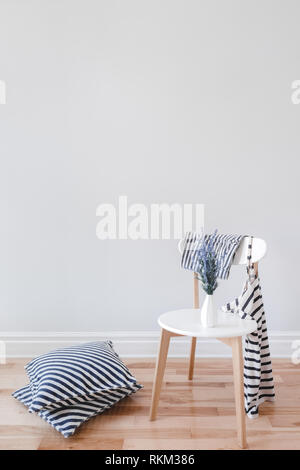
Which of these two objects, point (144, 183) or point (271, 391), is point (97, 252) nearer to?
point (144, 183)

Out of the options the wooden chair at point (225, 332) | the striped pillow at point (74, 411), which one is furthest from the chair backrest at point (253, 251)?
the striped pillow at point (74, 411)

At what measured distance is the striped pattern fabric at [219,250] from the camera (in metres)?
1.87

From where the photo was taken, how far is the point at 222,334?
1.51m

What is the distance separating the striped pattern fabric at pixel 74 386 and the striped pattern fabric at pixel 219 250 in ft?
2.02

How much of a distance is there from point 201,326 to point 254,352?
0.31 meters

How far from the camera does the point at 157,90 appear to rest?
232cm

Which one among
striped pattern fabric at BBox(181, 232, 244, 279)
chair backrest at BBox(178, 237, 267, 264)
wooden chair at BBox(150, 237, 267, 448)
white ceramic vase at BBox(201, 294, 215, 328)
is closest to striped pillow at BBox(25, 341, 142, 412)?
wooden chair at BBox(150, 237, 267, 448)

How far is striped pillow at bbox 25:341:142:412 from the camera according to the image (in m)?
1.66

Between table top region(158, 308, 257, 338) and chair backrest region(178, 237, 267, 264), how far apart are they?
0.26 m

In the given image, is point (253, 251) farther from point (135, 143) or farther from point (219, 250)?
point (135, 143)

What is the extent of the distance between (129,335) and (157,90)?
1468 millimetres

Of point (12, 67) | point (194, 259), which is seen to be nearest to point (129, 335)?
point (194, 259)

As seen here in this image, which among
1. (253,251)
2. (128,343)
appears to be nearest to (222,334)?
(253,251)

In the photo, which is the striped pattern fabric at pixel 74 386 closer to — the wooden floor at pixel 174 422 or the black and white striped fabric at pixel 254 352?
the wooden floor at pixel 174 422
